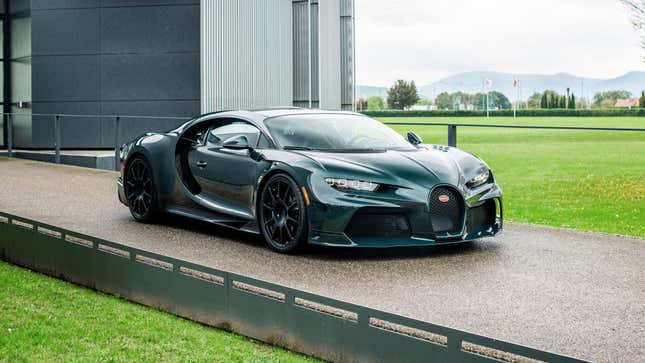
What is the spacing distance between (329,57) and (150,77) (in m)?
5.29

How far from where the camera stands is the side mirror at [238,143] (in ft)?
27.8

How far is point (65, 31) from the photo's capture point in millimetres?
24688

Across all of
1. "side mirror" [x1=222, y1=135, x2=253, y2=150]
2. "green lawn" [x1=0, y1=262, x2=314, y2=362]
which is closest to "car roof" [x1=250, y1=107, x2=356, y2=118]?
"side mirror" [x1=222, y1=135, x2=253, y2=150]

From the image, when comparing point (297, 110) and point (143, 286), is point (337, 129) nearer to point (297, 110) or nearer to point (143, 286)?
point (297, 110)

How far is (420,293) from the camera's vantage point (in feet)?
21.2

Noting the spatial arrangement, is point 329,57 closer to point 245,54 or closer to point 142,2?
point 245,54

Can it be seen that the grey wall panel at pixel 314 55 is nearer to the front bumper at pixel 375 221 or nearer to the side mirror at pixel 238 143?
the side mirror at pixel 238 143

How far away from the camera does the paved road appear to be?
550 centimetres

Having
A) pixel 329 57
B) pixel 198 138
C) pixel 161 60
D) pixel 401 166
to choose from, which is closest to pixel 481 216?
pixel 401 166

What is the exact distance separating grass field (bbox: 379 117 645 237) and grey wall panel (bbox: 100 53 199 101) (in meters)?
6.89

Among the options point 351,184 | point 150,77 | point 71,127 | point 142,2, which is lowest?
point 351,184

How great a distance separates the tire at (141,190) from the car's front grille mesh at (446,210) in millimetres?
3413

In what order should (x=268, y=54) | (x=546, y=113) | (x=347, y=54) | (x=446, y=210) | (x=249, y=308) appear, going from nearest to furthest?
(x=249, y=308)
(x=446, y=210)
(x=268, y=54)
(x=347, y=54)
(x=546, y=113)

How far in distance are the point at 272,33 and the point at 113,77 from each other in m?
4.65
